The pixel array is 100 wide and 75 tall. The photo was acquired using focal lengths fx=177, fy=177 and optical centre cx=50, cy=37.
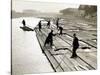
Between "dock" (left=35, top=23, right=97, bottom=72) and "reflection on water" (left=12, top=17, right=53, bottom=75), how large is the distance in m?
0.06

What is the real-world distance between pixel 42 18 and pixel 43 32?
16 centimetres

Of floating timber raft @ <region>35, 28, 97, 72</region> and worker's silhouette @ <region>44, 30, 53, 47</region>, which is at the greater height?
worker's silhouette @ <region>44, 30, 53, 47</region>

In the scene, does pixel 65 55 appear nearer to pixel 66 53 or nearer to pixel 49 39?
pixel 66 53

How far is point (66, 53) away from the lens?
6.70 feet

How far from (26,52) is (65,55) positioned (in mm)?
454

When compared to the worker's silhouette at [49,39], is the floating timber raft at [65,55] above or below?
below

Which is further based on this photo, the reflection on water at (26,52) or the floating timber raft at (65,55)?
the floating timber raft at (65,55)

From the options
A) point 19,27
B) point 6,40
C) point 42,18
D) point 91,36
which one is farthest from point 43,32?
point 91,36

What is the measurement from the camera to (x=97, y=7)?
220 centimetres

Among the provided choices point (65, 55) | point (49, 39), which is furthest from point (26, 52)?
point (65, 55)

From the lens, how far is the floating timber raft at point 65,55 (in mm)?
1982

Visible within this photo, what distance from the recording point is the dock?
198cm

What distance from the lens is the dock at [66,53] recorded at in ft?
6.51

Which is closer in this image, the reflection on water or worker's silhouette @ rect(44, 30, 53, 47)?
the reflection on water
